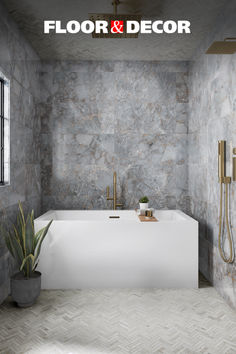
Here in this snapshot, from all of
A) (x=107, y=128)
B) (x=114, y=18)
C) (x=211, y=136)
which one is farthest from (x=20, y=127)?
(x=211, y=136)

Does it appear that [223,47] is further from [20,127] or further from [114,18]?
[20,127]

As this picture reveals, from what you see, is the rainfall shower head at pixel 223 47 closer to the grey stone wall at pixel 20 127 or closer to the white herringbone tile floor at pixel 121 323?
the grey stone wall at pixel 20 127

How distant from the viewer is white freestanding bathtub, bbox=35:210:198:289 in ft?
9.75

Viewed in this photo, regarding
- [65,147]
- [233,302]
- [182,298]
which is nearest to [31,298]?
[182,298]

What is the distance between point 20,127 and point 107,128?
1245 mm

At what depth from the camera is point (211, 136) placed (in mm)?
3086

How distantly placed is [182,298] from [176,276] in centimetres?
27

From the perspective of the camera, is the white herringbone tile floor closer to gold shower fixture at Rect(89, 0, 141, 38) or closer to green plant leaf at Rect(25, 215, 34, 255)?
green plant leaf at Rect(25, 215, 34, 255)

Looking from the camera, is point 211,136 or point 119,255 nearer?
point 119,255

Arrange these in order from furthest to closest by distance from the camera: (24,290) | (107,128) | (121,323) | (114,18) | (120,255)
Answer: (107,128)
(120,255)
(114,18)
(24,290)
(121,323)

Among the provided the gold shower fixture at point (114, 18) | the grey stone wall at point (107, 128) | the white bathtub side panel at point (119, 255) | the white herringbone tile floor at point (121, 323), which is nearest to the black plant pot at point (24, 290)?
the white herringbone tile floor at point (121, 323)

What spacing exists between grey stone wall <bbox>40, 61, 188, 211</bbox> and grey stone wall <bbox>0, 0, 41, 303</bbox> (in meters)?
0.26

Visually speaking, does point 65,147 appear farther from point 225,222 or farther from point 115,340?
point 115,340

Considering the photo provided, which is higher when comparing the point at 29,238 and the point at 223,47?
the point at 223,47
